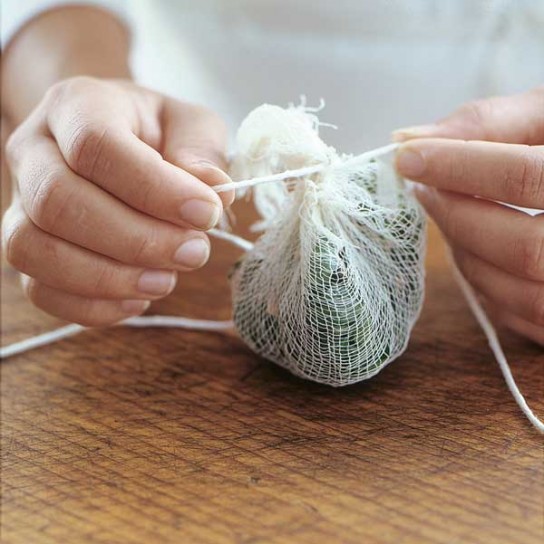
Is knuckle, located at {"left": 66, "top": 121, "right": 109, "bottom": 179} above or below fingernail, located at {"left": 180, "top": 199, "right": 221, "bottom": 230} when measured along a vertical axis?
above

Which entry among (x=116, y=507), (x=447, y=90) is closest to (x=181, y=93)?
(x=447, y=90)

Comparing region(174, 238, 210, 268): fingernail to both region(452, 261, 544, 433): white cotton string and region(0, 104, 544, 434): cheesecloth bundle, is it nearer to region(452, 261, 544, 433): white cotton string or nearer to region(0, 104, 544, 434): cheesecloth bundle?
region(0, 104, 544, 434): cheesecloth bundle

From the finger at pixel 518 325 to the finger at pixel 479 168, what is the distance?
119mm

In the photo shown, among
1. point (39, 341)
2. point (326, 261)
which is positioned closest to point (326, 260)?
point (326, 261)

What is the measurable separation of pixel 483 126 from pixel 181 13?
54 centimetres

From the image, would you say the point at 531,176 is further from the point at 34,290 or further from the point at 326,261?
the point at 34,290

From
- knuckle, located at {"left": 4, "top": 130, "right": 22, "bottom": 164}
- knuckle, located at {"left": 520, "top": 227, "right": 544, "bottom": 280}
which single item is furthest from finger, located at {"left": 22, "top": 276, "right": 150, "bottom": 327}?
knuckle, located at {"left": 520, "top": 227, "right": 544, "bottom": 280}

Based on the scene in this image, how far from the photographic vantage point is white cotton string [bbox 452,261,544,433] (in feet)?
1.97

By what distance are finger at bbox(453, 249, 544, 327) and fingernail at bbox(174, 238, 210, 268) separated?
26 centimetres

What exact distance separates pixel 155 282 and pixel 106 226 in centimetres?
7

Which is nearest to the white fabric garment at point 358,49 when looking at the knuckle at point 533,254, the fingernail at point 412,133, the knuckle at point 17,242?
the fingernail at point 412,133

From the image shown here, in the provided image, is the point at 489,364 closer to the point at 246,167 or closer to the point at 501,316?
the point at 501,316

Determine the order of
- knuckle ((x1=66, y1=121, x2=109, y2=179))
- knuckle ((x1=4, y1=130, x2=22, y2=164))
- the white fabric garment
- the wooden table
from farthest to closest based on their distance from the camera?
the white fabric garment
knuckle ((x1=4, y1=130, x2=22, y2=164))
knuckle ((x1=66, y1=121, x2=109, y2=179))
the wooden table

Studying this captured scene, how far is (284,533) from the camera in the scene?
482 millimetres
